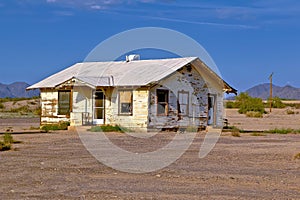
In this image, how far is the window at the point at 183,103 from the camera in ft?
107

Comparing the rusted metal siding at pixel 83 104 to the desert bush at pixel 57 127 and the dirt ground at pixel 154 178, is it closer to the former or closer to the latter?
the desert bush at pixel 57 127

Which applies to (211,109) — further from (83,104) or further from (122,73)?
(83,104)

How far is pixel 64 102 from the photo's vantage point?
112 ft

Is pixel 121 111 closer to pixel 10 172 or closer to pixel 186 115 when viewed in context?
pixel 186 115

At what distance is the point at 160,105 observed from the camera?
104ft

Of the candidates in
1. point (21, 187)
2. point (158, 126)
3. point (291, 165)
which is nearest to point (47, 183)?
point (21, 187)

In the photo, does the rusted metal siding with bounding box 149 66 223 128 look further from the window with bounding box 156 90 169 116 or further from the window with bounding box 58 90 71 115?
the window with bounding box 58 90 71 115

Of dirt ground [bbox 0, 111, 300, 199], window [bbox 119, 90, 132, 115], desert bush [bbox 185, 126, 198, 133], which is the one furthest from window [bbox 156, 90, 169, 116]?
dirt ground [bbox 0, 111, 300, 199]

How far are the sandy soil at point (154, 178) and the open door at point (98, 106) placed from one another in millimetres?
14199

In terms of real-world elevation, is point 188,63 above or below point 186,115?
above

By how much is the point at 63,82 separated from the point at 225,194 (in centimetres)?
2358

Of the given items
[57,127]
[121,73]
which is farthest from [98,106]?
[57,127]

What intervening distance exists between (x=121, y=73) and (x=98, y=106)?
2.43 metres

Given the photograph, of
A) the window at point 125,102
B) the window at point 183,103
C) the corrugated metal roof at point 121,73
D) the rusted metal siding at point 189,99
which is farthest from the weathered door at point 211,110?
the window at point 125,102
